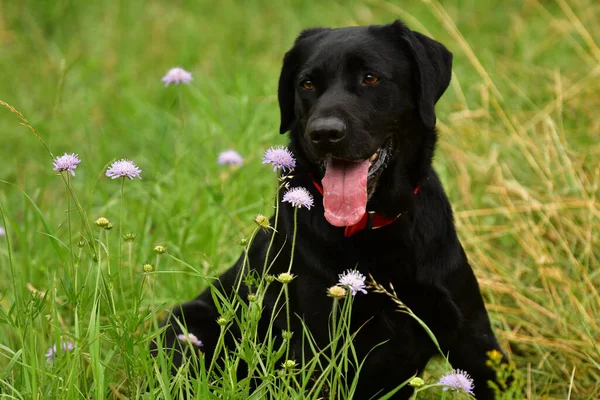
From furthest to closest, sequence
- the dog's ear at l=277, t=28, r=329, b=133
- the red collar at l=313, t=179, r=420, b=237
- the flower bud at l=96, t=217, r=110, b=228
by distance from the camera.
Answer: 1. the dog's ear at l=277, t=28, r=329, b=133
2. the red collar at l=313, t=179, r=420, b=237
3. the flower bud at l=96, t=217, r=110, b=228

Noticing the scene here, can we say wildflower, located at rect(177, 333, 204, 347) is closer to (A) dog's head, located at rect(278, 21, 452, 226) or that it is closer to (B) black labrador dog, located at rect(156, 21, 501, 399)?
(B) black labrador dog, located at rect(156, 21, 501, 399)

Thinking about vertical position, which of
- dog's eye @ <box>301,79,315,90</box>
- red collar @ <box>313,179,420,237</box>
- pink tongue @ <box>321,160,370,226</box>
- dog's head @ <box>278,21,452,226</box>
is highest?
dog's eye @ <box>301,79,315,90</box>

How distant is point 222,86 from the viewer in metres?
5.89

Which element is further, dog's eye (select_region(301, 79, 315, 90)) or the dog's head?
dog's eye (select_region(301, 79, 315, 90))

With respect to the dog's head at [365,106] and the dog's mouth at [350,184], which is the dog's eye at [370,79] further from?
the dog's mouth at [350,184]

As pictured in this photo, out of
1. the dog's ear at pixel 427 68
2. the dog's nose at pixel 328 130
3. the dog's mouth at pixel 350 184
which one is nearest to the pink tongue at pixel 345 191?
the dog's mouth at pixel 350 184

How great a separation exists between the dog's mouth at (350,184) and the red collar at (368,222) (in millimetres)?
65

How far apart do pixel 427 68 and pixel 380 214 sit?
49cm

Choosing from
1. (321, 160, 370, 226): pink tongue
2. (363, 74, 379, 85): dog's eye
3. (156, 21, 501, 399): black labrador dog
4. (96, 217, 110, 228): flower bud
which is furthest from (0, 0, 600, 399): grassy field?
(363, 74, 379, 85): dog's eye

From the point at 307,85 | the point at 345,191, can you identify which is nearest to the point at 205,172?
the point at 307,85

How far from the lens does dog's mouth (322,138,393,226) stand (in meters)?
2.58

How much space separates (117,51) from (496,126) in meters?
3.39

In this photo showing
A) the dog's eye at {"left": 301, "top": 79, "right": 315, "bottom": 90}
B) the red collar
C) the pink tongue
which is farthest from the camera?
the dog's eye at {"left": 301, "top": 79, "right": 315, "bottom": 90}

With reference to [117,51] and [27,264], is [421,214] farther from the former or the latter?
[117,51]
